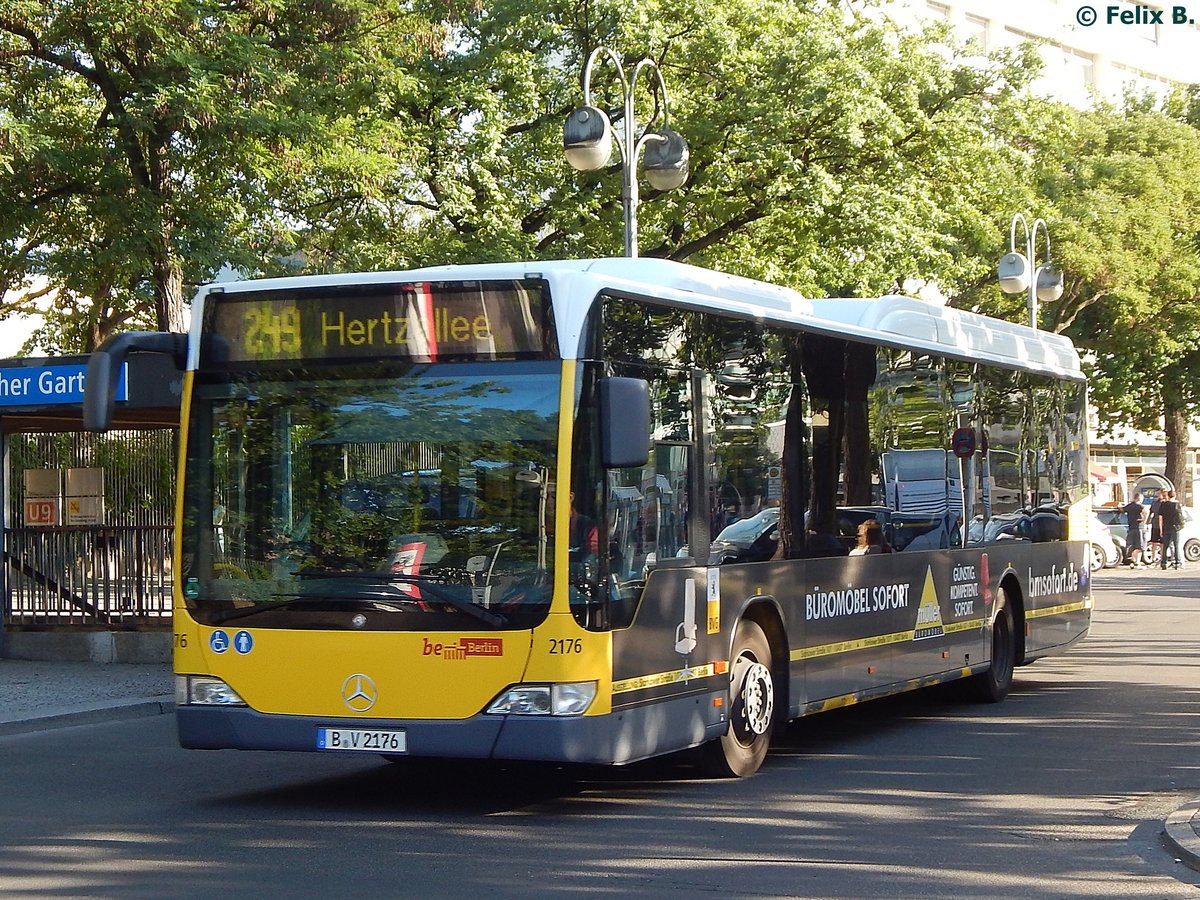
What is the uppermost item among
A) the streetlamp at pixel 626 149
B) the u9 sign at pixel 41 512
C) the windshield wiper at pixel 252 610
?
the streetlamp at pixel 626 149

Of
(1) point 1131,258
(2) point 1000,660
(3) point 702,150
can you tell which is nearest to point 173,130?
(3) point 702,150

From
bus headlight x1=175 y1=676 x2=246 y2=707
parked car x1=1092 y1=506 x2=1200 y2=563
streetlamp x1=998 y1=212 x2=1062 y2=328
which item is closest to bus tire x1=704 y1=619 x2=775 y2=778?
bus headlight x1=175 y1=676 x2=246 y2=707

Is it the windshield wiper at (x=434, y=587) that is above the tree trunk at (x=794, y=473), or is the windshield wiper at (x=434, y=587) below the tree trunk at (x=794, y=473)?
below

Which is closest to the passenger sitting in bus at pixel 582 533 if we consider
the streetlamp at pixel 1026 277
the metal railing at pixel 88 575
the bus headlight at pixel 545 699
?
the bus headlight at pixel 545 699

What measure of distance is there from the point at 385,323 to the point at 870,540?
4254 mm

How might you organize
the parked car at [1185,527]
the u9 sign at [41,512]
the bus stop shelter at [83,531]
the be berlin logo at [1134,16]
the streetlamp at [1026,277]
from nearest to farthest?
the bus stop shelter at [83,531], the u9 sign at [41,512], the streetlamp at [1026,277], the parked car at [1185,527], the be berlin logo at [1134,16]

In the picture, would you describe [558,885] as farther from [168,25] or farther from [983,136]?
[983,136]

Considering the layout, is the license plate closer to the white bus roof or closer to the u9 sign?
the white bus roof

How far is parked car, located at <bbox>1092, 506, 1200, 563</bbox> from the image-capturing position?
1756 inches

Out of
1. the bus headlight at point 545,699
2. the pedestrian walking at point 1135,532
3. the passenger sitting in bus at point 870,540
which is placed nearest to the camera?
the bus headlight at point 545,699

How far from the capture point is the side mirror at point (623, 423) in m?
8.58

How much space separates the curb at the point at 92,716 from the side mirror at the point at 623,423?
22.6 ft

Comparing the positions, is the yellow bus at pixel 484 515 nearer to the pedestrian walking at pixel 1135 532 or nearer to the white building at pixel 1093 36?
the pedestrian walking at pixel 1135 532

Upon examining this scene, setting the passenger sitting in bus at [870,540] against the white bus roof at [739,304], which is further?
the passenger sitting in bus at [870,540]
